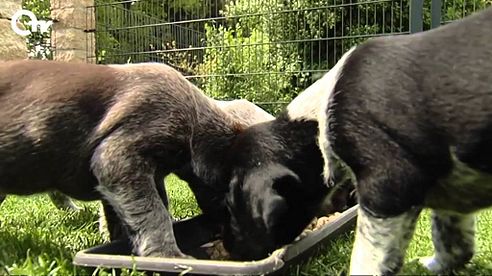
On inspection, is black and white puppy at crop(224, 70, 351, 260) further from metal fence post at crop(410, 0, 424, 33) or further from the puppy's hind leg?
metal fence post at crop(410, 0, 424, 33)

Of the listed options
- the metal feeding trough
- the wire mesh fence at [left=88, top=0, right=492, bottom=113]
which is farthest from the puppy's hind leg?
the wire mesh fence at [left=88, top=0, right=492, bottom=113]

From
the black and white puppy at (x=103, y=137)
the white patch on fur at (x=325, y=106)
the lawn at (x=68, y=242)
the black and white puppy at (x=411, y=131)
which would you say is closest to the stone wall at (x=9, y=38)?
the lawn at (x=68, y=242)

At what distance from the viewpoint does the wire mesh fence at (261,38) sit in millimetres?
7957

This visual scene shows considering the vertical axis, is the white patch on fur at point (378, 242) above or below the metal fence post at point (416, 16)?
below

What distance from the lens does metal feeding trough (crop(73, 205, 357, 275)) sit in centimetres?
269

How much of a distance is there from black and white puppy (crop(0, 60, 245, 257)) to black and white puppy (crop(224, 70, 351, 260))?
29 centimetres

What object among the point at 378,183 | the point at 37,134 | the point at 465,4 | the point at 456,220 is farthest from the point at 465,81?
the point at 465,4

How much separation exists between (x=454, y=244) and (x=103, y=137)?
1.83 meters

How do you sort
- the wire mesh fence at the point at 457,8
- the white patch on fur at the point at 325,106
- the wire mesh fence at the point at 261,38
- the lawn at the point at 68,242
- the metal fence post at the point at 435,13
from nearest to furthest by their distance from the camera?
the white patch on fur at the point at 325,106
the lawn at the point at 68,242
the metal fence post at the point at 435,13
the wire mesh fence at the point at 457,8
the wire mesh fence at the point at 261,38

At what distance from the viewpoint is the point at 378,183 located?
2.60 m

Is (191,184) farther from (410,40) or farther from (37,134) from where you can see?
(410,40)

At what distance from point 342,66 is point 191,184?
1.24m

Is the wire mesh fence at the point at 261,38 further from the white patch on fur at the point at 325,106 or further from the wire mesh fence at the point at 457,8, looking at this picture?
the white patch on fur at the point at 325,106

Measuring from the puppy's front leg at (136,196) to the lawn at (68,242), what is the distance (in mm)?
346
